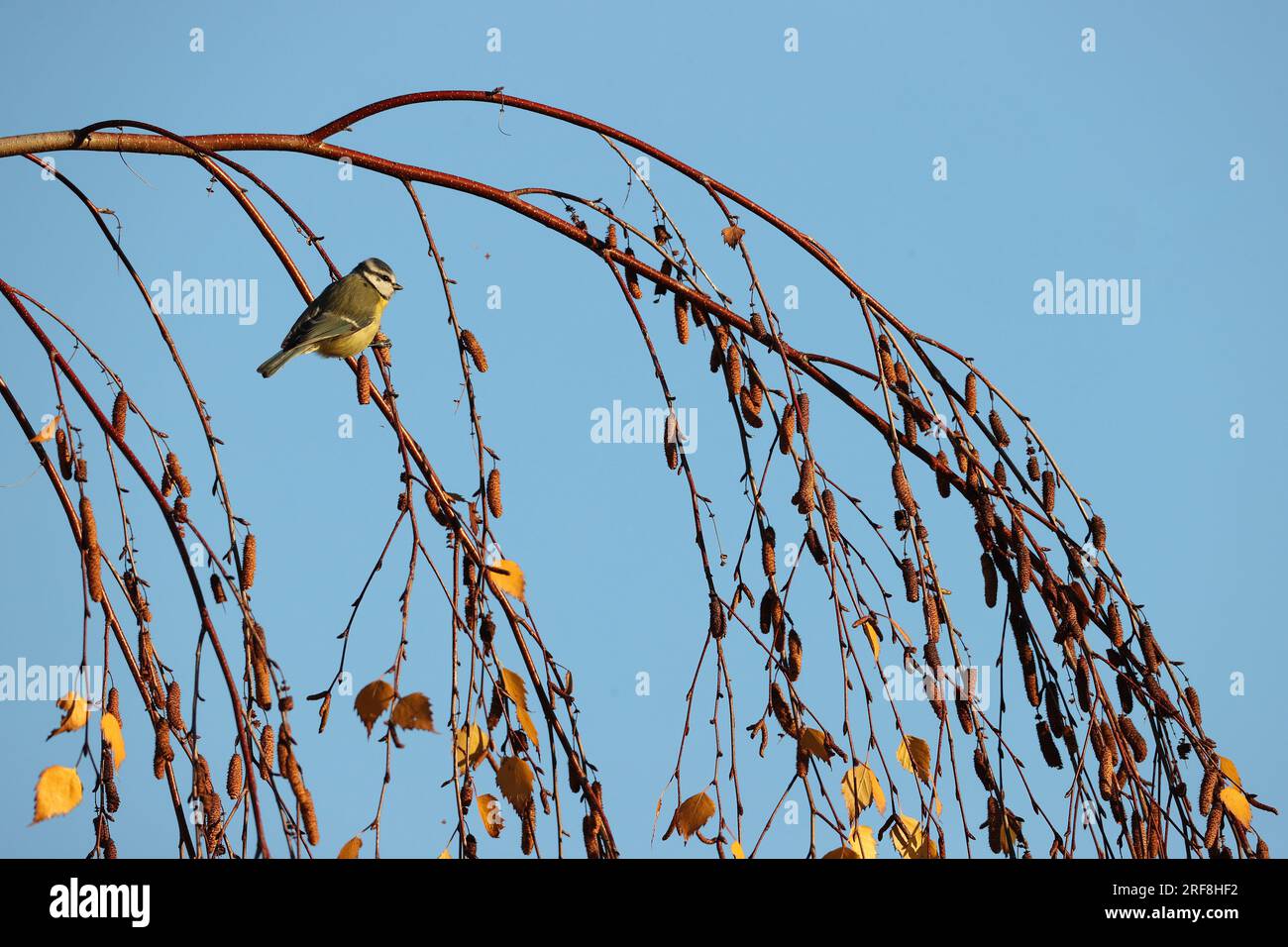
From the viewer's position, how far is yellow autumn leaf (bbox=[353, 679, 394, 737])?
6.94ft

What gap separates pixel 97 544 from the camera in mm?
2422

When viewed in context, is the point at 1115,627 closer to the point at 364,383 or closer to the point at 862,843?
the point at 862,843

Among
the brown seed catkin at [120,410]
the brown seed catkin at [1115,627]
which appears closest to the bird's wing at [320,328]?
the brown seed catkin at [120,410]

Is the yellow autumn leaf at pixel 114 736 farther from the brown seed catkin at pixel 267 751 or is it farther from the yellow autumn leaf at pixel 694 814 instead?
the yellow autumn leaf at pixel 694 814

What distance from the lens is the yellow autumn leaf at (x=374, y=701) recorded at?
6.94 ft

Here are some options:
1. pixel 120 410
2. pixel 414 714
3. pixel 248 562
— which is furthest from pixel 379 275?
pixel 414 714

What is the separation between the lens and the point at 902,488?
2.40 metres

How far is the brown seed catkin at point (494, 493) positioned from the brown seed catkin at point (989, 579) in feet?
2.96

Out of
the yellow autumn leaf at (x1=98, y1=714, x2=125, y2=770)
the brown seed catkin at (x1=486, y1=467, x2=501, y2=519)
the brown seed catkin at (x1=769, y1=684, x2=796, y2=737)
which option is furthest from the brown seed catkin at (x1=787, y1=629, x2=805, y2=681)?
the yellow autumn leaf at (x1=98, y1=714, x2=125, y2=770)

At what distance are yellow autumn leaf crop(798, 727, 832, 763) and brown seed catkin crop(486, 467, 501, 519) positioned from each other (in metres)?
0.66

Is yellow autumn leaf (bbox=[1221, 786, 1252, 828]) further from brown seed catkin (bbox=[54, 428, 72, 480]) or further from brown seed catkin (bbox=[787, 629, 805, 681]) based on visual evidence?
brown seed catkin (bbox=[54, 428, 72, 480])

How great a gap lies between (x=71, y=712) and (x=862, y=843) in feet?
4.31
